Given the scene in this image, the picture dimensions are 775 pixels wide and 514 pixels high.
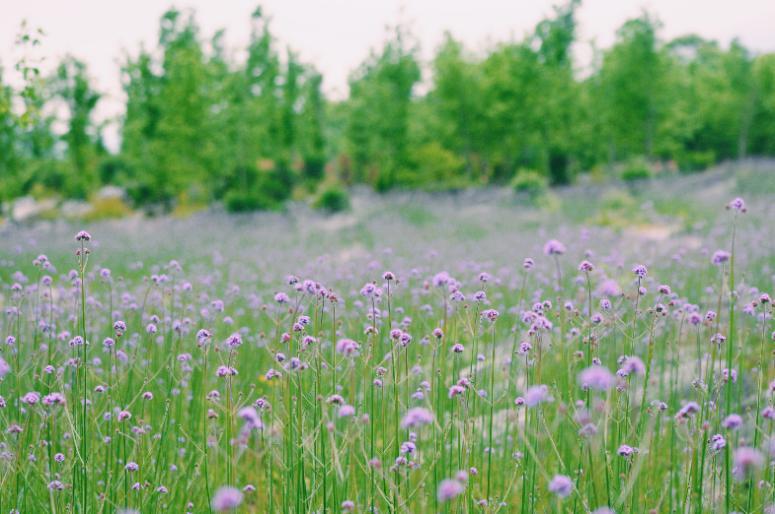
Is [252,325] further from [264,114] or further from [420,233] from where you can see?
[264,114]

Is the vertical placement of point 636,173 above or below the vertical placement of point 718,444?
above

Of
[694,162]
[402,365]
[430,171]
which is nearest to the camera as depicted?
[402,365]

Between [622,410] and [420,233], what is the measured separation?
1285cm

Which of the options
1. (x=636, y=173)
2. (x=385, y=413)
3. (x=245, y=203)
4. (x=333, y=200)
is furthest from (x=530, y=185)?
(x=385, y=413)

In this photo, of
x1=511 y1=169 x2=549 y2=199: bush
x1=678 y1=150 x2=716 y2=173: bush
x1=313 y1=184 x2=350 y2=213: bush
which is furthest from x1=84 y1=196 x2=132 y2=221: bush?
x1=678 y1=150 x2=716 y2=173: bush

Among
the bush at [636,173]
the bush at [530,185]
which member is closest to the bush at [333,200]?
the bush at [530,185]

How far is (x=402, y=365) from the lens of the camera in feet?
14.2

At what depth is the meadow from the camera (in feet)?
7.77

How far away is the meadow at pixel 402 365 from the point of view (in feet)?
7.77

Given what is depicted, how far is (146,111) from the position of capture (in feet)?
98.6

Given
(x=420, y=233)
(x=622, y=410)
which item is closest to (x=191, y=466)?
(x=622, y=410)

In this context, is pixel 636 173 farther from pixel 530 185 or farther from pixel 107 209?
pixel 107 209

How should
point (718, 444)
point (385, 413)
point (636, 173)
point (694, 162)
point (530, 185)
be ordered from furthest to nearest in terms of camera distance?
1. point (694, 162)
2. point (636, 173)
3. point (530, 185)
4. point (385, 413)
5. point (718, 444)

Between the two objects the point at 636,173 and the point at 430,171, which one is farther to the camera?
the point at 430,171
